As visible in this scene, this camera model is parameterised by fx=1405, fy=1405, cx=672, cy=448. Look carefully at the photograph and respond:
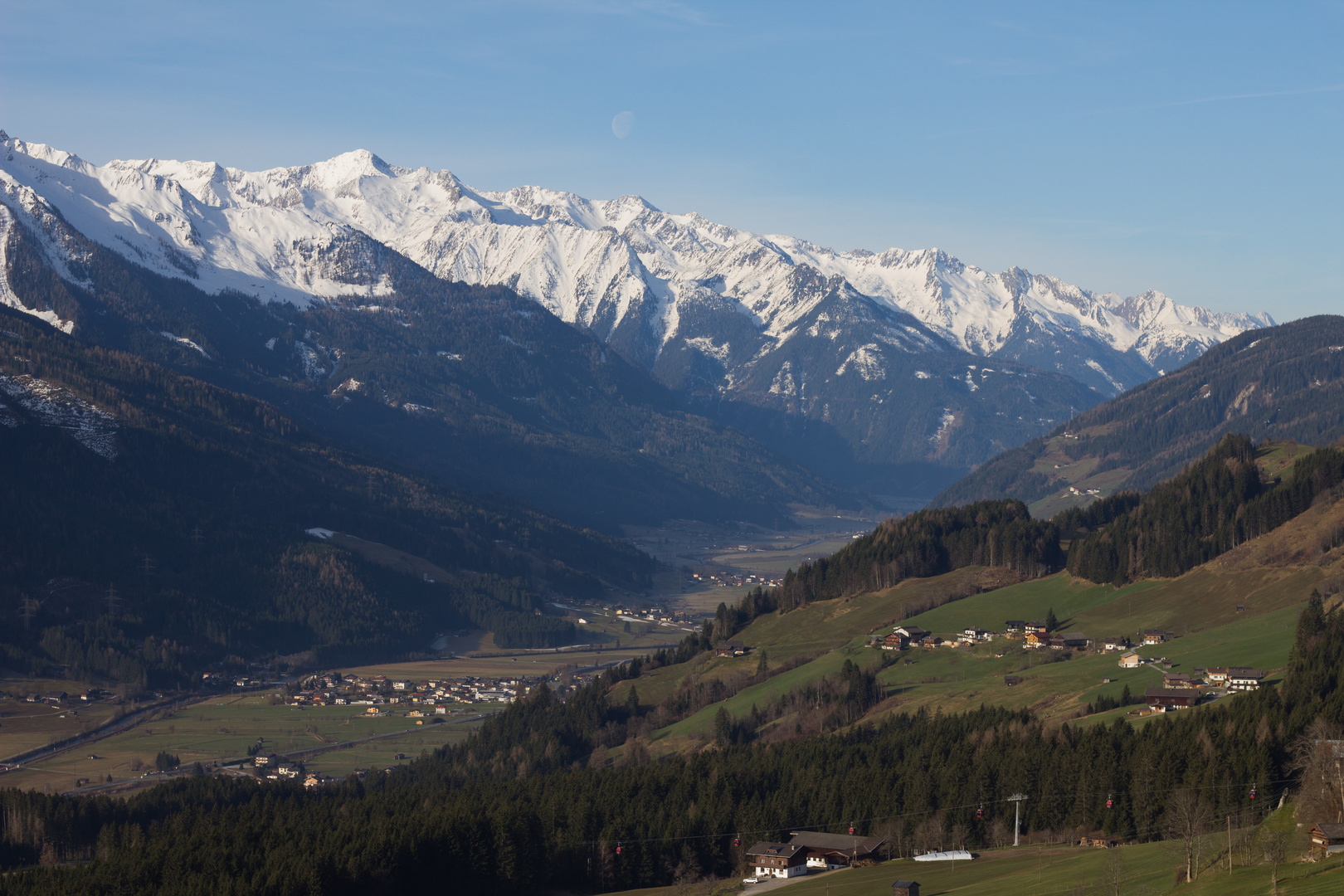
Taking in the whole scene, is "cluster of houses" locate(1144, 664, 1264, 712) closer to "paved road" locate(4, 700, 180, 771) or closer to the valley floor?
the valley floor

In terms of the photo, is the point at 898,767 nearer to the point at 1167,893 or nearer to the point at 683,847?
the point at 683,847

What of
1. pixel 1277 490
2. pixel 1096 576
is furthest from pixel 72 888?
pixel 1277 490

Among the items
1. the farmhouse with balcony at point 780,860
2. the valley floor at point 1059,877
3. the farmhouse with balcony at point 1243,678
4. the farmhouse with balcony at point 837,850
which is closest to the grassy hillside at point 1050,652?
the farmhouse with balcony at point 1243,678

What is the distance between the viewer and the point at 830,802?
114 meters

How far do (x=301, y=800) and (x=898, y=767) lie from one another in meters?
55.3

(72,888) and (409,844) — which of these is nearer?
(72,888)

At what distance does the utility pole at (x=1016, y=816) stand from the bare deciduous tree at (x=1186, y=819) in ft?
34.0

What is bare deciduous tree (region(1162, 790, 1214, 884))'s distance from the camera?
256 feet

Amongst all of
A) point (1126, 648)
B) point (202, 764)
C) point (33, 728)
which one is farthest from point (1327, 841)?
point (33, 728)

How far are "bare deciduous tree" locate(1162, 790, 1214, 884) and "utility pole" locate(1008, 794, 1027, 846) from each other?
10.4 meters

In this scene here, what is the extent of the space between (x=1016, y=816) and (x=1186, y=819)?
16.4m

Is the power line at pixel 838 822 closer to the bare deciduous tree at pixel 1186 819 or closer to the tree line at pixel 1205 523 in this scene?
the bare deciduous tree at pixel 1186 819

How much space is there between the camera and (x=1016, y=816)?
100188 millimetres

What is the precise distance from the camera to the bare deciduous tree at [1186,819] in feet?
256
